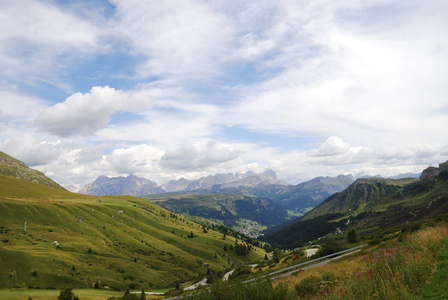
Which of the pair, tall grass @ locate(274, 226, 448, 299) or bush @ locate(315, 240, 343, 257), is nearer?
tall grass @ locate(274, 226, 448, 299)

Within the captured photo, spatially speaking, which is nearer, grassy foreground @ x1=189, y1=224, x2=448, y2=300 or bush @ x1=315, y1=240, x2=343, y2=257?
grassy foreground @ x1=189, y1=224, x2=448, y2=300

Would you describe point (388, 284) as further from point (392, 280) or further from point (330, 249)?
point (330, 249)

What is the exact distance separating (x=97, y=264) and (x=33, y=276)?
45015 mm

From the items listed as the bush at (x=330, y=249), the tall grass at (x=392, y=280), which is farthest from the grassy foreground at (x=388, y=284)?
the bush at (x=330, y=249)

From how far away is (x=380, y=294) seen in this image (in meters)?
10.9

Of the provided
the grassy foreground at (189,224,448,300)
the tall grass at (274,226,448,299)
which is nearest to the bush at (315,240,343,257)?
the grassy foreground at (189,224,448,300)

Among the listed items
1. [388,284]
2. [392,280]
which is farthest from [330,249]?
[388,284]

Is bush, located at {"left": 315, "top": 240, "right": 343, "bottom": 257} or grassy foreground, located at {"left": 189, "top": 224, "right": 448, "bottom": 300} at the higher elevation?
grassy foreground, located at {"left": 189, "top": 224, "right": 448, "bottom": 300}

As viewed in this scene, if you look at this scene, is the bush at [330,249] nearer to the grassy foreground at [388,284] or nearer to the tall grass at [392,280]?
the grassy foreground at [388,284]

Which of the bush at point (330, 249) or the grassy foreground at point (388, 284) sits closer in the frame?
the grassy foreground at point (388, 284)

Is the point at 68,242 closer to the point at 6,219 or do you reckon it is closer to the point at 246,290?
the point at 6,219

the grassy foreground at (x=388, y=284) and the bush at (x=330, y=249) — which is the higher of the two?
the grassy foreground at (x=388, y=284)

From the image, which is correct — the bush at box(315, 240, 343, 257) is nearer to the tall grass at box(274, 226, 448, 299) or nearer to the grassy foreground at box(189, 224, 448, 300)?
the grassy foreground at box(189, 224, 448, 300)

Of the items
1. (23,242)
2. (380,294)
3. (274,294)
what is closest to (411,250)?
(380,294)
